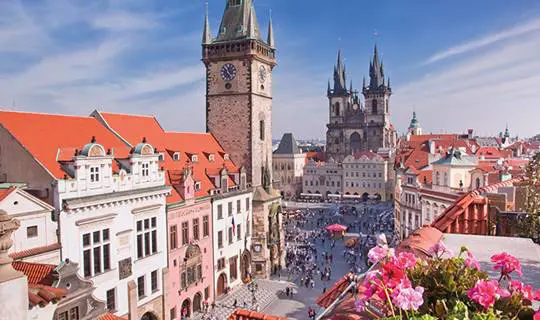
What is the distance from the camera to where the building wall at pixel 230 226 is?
35.4m

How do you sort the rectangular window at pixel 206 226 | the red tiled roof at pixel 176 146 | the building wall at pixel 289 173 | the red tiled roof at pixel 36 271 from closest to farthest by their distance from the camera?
the red tiled roof at pixel 36 271
the red tiled roof at pixel 176 146
the rectangular window at pixel 206 226
the building wall at pixel 289 173

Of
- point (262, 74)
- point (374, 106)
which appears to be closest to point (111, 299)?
point (262, 74)

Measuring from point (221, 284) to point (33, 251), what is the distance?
19.3 meters

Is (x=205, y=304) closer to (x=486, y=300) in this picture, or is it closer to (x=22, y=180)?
(x=22, y=180)

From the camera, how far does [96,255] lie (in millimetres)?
23484

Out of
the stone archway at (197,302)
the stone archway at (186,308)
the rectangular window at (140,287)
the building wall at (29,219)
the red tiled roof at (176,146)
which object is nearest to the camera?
the building wall at (29,219)

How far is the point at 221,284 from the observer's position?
36875mm

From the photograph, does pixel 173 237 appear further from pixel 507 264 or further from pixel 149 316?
pixel 507 264

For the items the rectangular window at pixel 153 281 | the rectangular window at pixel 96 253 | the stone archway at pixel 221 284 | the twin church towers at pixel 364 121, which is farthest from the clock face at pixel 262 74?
the twin church towers at pixel 364 121

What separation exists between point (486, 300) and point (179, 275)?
93.9 feet

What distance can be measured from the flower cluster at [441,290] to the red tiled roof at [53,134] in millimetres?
20867

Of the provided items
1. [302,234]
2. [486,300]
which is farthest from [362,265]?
[486,300]

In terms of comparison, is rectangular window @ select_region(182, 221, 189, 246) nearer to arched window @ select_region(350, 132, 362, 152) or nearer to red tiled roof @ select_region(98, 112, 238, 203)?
red tiled roof @ select_region(98, 112, 238, 203)

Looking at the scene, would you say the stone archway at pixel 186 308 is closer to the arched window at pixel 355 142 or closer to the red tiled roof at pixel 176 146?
the red tiled roof at pixel 176 146
